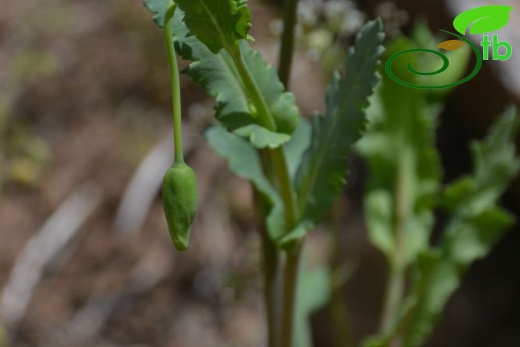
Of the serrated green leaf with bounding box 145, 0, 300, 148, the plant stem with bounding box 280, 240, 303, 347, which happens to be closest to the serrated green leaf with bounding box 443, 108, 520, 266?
the plant stem with bounding box 280, 240, 303, 347

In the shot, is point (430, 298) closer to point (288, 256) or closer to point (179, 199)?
point (288, 256)

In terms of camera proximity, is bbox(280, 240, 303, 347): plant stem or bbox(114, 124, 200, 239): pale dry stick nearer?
bbox(280, 240, 303, 347): plant stem

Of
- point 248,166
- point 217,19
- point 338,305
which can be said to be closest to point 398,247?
point 338,305

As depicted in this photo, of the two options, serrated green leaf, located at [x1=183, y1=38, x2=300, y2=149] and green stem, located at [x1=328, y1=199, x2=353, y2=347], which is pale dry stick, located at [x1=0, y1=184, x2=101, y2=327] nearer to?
green stem, located at [x1=328, y1=199, x2=353, y2=347]

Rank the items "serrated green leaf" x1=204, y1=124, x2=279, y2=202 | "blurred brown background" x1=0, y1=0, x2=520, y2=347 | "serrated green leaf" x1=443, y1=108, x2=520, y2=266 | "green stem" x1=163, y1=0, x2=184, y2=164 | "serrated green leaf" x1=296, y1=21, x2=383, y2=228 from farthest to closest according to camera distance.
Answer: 1. "blurred brown background" x1=0, y1=0, x2=520, y2=347
2. "serrated green leaf" x1=443, y1=108, x2=520, y2=266
3. "serrated green leaf" x1=204, y1=124, x2=279, y2=202
4. "serrated green leaf" x1=296, y1=21, x2=383, y2=228
5. "green stem" x1=163, y1=0, x2=184, y2=164

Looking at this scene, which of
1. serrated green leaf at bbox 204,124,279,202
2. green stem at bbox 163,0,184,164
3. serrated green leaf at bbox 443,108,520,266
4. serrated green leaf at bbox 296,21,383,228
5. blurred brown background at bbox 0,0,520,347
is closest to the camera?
green stem at bbox 163,0,184,164

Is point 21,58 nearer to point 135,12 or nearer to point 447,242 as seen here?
point 135,12

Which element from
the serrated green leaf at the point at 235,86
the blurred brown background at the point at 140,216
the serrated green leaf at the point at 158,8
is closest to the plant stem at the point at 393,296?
the blurred brown background at the point at 140,216

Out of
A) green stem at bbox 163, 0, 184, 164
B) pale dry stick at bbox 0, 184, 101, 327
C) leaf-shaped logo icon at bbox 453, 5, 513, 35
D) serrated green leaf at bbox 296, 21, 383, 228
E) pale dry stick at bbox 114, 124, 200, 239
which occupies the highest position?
green stem at bbox 163, 0, 184, 164
